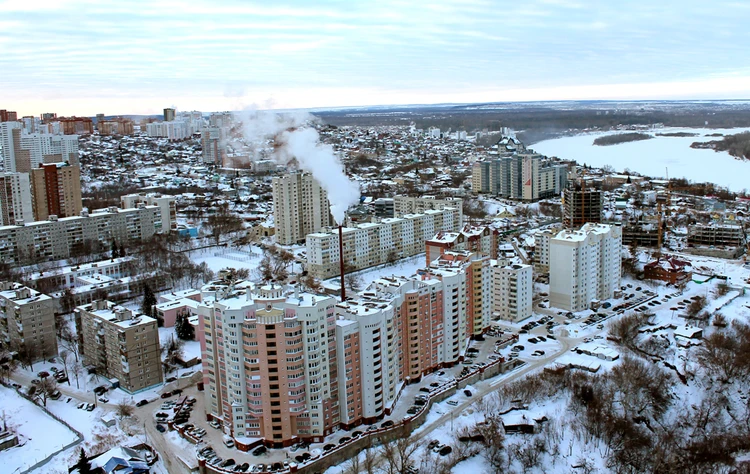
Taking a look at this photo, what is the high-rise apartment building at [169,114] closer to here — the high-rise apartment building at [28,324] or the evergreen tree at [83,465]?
the high-rise apartment building at [28,324]

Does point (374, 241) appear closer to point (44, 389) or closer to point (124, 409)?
point (124, 409)

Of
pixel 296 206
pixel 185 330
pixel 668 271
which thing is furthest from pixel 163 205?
pixel 668 271

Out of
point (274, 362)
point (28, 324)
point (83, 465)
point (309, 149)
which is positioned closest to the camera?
point (83, 465)

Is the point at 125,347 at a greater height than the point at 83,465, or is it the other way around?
the point at 125,347

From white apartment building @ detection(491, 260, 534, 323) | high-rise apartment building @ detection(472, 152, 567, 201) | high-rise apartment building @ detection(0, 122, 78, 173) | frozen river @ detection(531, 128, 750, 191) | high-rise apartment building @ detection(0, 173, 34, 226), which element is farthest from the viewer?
frozen river @ detection(531, 128, 750, 191)

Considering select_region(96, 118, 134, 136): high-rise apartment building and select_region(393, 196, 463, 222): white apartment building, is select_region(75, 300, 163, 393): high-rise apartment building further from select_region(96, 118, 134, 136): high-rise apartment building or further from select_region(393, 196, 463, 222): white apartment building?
select_region(96, 118, 134, 136): high-rise apartment building

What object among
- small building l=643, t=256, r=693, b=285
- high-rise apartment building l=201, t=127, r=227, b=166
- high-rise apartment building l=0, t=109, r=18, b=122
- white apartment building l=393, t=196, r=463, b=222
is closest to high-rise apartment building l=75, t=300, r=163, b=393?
small building l=643, t=256, r=693, b=285

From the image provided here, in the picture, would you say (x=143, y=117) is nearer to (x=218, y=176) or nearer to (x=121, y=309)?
(x=218, y=176)
